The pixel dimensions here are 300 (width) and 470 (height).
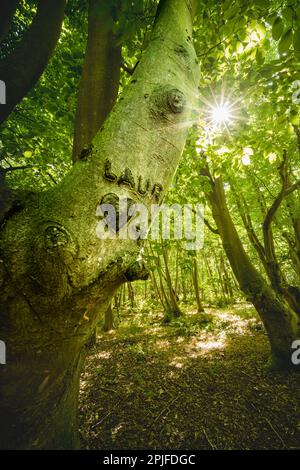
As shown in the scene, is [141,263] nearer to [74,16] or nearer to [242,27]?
[242,27]

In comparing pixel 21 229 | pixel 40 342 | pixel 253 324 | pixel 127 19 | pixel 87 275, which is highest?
pixel 127 19

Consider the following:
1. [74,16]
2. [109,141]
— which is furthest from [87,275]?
[74,16]

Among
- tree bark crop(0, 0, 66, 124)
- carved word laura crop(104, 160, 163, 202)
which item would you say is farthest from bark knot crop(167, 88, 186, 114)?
tree bark crop(0, 0, 66, 124)

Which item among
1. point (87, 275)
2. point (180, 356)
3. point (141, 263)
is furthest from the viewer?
point (180, 356)

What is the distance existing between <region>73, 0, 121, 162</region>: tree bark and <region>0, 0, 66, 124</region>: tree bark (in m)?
0.60

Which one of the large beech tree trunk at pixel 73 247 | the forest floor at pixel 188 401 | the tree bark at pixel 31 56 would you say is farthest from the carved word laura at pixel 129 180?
the forest floor at pixel 188 401

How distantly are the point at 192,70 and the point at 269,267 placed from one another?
6.00 m

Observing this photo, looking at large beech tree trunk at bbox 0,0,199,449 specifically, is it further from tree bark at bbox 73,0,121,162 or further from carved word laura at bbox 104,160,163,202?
tree bark at bbox 73,0,121,162

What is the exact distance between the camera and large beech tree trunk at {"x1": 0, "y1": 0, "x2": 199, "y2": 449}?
0.92 m

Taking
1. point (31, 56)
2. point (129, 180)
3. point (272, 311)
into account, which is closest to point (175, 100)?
point (129, 180)

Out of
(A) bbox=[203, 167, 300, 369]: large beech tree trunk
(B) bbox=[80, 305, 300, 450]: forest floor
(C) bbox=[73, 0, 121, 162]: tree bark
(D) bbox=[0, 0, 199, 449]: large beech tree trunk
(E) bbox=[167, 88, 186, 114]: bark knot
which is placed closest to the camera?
(D) bbox=[0, 0, 199, 449]: large beech tree trunk

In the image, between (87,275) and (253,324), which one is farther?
(253,324)

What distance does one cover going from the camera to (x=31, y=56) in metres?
2.67

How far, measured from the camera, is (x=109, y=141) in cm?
112
